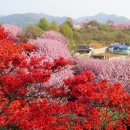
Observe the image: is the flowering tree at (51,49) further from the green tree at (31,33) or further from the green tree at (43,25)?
the green tree at (43,25)

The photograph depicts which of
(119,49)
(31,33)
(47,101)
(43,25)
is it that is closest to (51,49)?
(31,33)

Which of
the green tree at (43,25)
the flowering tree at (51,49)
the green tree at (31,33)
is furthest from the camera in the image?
the green tree at (43,25)

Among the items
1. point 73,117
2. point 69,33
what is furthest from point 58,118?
point 69,33

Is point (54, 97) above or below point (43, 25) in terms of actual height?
above

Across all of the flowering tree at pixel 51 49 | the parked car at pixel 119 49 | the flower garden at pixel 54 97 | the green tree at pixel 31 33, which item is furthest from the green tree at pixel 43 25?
the flower garden at pixel 54 97

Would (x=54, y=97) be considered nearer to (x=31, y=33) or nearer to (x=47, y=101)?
(x=47, y=101)

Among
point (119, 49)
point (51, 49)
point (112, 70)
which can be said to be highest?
point (51, 49)

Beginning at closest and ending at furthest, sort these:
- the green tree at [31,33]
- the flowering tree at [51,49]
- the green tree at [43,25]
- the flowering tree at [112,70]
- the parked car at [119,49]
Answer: the flowering tree at [112,70] → the flowering tree at [51,49] → the green tree at [31,33] → the green tree at [43,25] → the parked car at [119,49]

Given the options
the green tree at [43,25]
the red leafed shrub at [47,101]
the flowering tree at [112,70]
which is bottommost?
the green tree at [43,25]

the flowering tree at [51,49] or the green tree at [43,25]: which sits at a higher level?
the flowering tree at [51,49]

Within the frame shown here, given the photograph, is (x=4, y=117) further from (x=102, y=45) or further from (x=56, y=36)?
(x=102, y=45)

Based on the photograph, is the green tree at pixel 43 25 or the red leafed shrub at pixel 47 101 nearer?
the red leafed shrub at pixel 47 101

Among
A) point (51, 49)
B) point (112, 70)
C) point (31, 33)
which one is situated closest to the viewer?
point (112, 70)

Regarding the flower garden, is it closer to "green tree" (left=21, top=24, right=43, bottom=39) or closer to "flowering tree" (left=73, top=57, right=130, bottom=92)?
"flowering tree" (left=73, top=57, right=130, bottom=92)
